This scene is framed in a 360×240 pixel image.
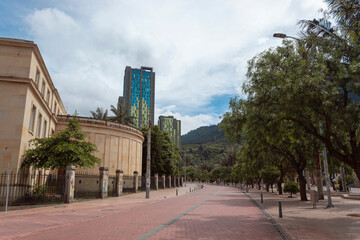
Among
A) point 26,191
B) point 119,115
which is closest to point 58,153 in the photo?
point 26,191

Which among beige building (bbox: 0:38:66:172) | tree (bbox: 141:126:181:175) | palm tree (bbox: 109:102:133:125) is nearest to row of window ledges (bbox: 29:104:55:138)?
beige building (bbox: 0:38:66:172)

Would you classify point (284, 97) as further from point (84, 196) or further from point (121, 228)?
point (84, 196)

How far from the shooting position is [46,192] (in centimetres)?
2108

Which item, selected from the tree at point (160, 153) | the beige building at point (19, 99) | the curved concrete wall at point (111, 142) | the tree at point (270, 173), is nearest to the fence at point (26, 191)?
the beige building at point (19, 99)

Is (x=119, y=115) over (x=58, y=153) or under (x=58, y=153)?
over

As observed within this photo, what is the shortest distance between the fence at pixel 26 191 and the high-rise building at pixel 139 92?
141308 millimetres

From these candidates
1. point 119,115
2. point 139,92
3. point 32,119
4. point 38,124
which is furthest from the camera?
point 139,92

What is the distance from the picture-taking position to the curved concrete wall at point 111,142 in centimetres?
3669

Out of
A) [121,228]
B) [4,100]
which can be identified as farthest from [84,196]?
[121,228]

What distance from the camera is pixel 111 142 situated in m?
39.2

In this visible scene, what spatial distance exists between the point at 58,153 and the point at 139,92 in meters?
146

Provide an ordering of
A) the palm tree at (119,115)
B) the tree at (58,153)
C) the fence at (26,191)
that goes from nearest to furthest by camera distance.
Answer: the fence at (26,191) < the tree at (58,153) < the palm tree at (119,115)

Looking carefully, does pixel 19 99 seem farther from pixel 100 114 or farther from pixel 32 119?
pixel 100 114

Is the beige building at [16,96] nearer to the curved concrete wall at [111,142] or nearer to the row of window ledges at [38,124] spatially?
the row of window ledges at [38,124]
